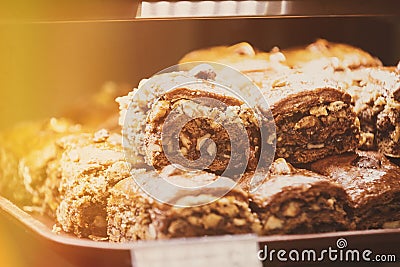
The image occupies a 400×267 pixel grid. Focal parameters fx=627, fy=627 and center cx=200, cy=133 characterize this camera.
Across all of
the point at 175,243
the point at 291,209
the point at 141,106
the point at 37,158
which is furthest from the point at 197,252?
the point at 37,158

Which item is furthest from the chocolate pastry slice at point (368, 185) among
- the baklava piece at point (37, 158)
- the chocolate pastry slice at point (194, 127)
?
the baklava piece at point (37, 158)

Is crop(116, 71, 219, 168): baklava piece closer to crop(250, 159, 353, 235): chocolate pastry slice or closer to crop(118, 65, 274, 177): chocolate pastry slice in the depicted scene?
crop(118, 65, 274, 177): chocolate pastry slice

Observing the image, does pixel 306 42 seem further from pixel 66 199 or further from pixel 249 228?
pixel 66 199

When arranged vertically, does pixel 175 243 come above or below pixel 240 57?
below

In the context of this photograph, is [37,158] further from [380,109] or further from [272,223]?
[380,109]

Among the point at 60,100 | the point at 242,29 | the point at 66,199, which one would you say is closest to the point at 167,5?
the point at 242,29
